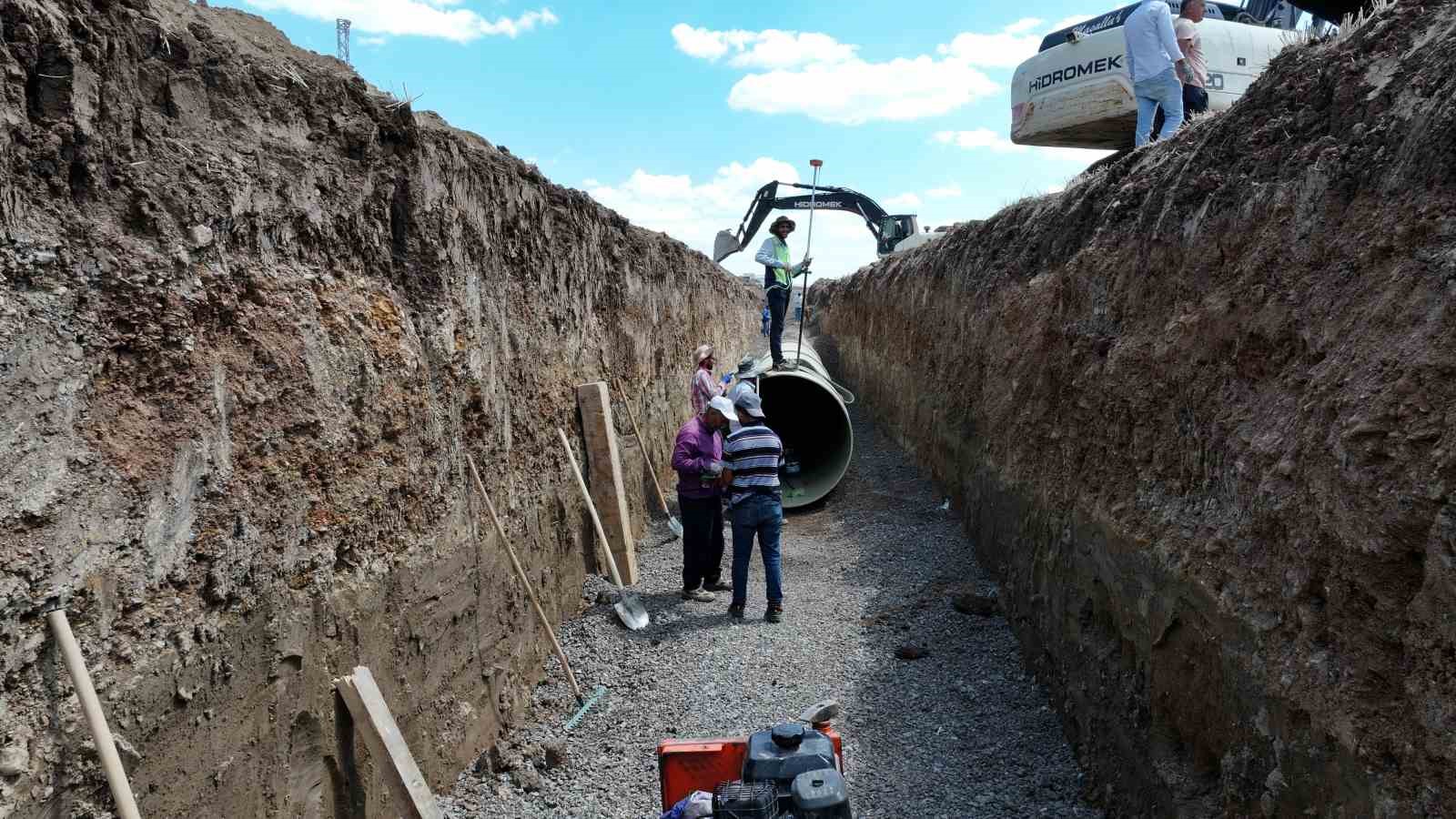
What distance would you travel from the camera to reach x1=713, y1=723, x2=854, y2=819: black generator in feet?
9.26

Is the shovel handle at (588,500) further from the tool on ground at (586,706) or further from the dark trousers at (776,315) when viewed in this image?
the dark trousers at (776,315)

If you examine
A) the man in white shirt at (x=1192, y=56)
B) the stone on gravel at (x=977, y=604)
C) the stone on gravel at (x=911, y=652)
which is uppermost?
the man in white shirt at (x=1192, y=56)

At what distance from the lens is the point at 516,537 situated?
561 centimetres

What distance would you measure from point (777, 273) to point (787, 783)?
8.46 m

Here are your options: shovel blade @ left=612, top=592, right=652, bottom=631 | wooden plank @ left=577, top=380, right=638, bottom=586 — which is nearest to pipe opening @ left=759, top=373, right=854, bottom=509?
wooden plank @ left=577, top=380, right=638, bottom=586

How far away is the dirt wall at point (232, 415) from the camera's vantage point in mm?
2334

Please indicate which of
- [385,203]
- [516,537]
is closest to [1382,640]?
[385,203]

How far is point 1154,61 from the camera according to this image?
6.98 metres

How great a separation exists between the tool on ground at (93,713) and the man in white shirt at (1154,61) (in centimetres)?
713

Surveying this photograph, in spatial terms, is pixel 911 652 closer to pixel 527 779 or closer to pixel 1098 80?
pixel 527 779

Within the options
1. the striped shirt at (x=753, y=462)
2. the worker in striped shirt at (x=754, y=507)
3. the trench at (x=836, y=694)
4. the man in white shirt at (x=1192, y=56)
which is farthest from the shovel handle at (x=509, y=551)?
A: the man in white shirt at (x=1192, y=56)

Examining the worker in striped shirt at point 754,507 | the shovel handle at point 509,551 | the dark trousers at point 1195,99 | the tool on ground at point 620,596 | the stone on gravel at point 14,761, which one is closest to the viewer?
the stone on gravel at point 14,761

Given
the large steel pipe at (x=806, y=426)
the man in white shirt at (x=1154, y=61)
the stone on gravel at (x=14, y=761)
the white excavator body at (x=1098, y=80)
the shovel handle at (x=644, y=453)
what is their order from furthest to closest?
the large steel pipe at (x=806, y=426) < the shovel handle at (x=644, y=453) < the white excavator body at (x=1098, y=80) < the man in white shirt at (x=1154, y=61) < the stone on gravel at (x=14, y=761)

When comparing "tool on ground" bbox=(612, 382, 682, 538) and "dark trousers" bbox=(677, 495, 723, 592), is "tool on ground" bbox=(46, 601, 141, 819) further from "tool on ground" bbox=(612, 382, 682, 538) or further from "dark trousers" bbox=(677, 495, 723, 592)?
"tool on ground" bbox=(612, 382, 682, 538)
